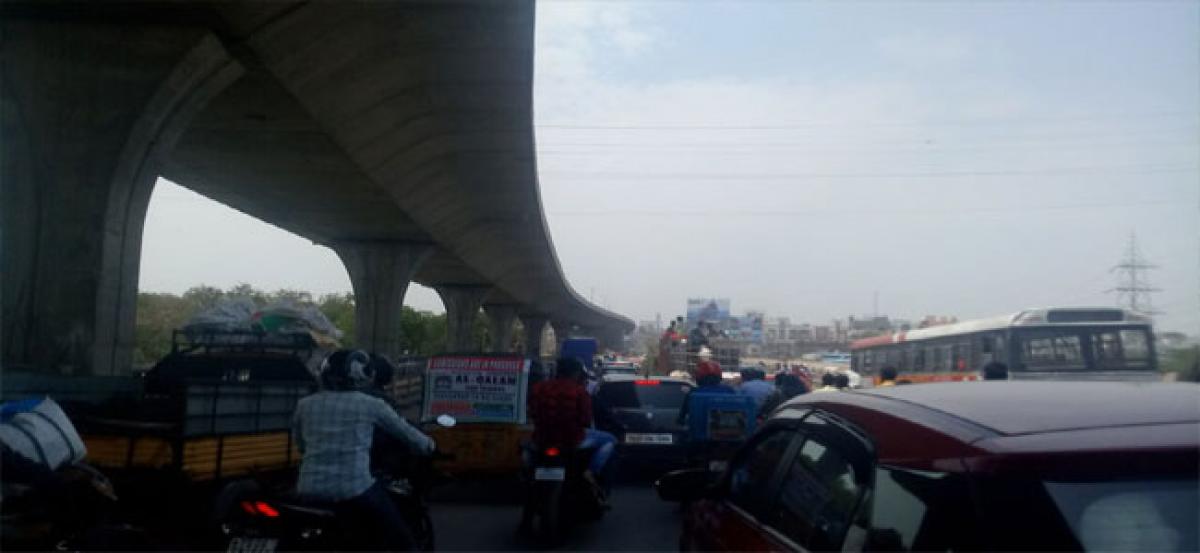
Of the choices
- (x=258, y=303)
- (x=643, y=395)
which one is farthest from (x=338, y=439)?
(x=258, y=303)

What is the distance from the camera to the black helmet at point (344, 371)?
5363 millimetres

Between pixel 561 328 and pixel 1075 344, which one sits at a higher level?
pixel 561 328

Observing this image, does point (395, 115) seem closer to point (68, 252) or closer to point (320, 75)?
point (320, 75)

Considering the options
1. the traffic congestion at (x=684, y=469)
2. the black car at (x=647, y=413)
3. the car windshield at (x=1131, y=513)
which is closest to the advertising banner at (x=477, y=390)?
the traffic congestion at (x=684, y=469)

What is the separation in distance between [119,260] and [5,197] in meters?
1.54

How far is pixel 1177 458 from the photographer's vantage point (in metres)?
2.42

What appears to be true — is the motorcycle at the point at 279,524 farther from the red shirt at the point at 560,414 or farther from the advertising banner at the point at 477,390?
the advertising banner at the point at 477,390

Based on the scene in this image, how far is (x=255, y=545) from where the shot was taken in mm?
4527

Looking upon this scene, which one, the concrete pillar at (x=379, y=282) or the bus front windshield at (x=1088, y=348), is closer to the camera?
the bus front windshield at (x=1088, y=348)

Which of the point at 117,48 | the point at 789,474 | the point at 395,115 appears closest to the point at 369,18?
the point at 117,48

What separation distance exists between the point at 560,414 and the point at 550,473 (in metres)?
0.61

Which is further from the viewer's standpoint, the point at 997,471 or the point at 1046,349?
the point at 1046,349

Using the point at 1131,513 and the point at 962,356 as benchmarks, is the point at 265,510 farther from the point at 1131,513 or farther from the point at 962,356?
the point at 962,356

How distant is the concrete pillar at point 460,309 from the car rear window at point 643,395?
136ft
